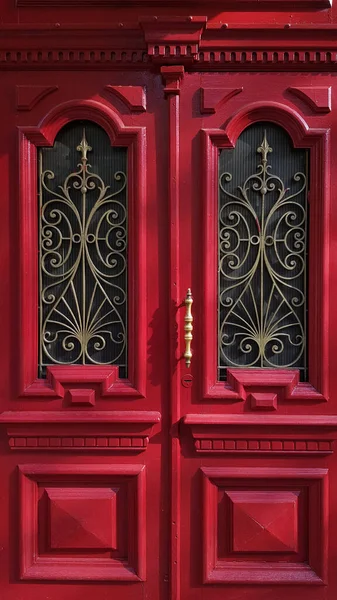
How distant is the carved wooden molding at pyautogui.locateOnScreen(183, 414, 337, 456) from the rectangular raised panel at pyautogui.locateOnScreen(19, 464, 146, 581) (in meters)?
0.38

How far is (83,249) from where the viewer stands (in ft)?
9.04

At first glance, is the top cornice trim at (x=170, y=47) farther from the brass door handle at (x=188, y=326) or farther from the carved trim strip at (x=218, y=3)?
the brass door handle at (x=188, y=326)

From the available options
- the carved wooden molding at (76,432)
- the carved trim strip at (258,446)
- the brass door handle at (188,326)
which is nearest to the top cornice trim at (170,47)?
the brass door handle at (188,326)

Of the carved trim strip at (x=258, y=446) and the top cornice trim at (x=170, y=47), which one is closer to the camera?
the top cornice trim at (x=170, y=47)

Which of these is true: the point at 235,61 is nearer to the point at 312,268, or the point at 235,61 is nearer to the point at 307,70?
the point at 307,70

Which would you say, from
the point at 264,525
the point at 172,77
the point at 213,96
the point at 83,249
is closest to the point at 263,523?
the point at 264,525

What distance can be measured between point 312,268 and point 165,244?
0.74 metres

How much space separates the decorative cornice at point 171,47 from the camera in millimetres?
2619

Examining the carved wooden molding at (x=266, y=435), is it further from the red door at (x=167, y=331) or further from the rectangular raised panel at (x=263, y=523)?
the rectangular raised panel at (x=263, y=523)

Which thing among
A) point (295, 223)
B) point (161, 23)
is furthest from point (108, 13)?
point (295, 223)

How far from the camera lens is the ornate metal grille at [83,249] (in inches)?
108

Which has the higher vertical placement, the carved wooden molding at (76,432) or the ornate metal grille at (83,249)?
the ornate metal grille at (83,249)

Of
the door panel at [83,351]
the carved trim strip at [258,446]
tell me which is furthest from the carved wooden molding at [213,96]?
the carved trim strip at [258,446]

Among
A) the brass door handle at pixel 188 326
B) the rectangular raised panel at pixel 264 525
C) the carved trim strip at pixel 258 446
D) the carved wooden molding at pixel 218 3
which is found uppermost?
the carved wooden molding at pixel 218 3
